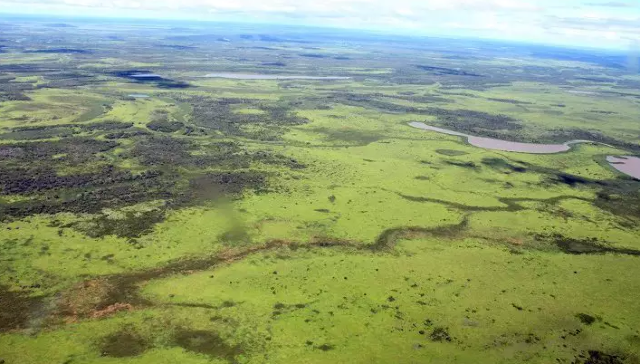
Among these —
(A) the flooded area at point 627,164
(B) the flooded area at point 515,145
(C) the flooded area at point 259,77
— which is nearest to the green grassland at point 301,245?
(A) the flooded area at point 627,164

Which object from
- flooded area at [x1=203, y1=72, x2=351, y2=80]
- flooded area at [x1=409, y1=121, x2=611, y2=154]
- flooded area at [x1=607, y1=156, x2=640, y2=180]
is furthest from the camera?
flooded area at [x1=203, y1=72, x2=351, y2=80]

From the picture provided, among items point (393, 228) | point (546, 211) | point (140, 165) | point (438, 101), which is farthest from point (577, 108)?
point (140, 165)

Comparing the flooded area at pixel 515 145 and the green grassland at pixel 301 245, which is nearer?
the green grassland at pixel 301 245

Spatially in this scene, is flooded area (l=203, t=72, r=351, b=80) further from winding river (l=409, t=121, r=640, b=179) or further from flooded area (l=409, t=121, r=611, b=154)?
flooded area (l=409, t=121, r=611, b=154)

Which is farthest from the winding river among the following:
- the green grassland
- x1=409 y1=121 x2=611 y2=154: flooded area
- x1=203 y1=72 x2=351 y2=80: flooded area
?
x1=203 y1=72 x2=351 y2=80: flooded area

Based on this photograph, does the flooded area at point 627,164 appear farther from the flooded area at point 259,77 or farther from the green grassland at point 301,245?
the flooded area at point 259,77
